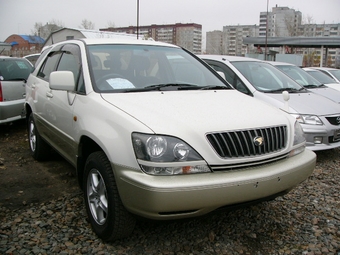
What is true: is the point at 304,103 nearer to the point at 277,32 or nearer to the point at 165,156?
the point at 165,156

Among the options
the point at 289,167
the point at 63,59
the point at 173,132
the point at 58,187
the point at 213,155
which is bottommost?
the point at 58,187

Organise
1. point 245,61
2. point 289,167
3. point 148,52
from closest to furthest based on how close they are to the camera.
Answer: point 289,167 → point 148,52 → point 245,61

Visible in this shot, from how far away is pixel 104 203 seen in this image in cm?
264

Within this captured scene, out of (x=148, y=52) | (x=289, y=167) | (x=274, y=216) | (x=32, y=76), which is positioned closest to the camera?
(x=289, y=167)

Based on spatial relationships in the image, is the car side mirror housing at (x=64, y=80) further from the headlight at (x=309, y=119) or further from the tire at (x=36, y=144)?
the headlight at (x=309, y=119)

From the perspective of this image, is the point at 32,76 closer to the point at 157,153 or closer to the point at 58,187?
the point at 58,187

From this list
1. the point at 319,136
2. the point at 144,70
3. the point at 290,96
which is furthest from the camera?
the point at 290,96

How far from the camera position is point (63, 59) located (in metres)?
3.95

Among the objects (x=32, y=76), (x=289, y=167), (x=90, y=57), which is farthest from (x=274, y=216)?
(x=32, y=76)

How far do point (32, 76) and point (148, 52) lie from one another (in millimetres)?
2086

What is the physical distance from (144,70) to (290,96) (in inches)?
124

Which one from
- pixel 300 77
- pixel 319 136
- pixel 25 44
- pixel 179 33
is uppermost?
pixel 179 33

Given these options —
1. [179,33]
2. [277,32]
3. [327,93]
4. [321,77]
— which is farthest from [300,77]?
[179,33]

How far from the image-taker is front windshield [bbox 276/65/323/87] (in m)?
7.76
